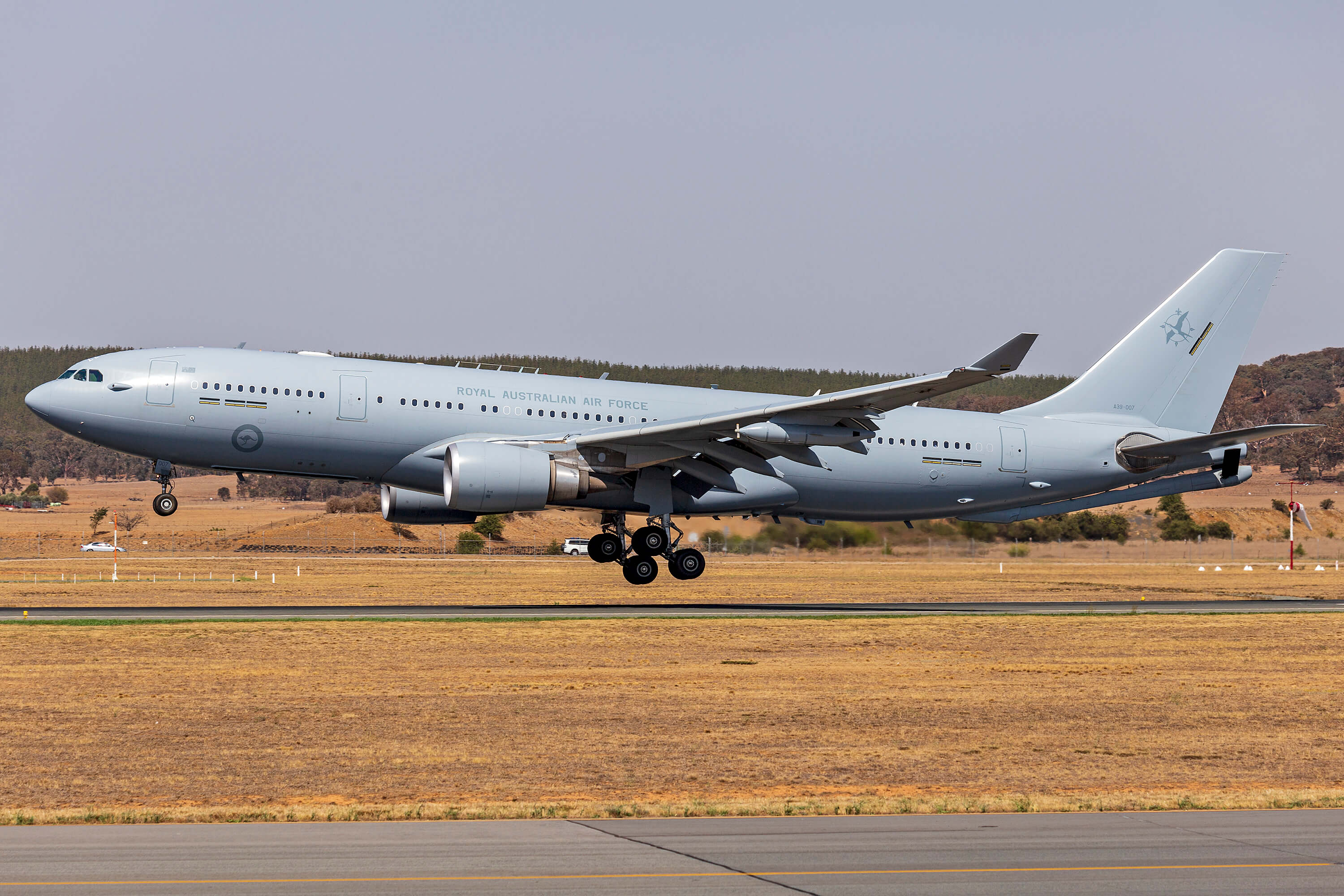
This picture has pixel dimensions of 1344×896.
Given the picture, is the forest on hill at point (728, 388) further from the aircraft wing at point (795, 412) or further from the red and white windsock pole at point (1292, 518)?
the aircraft wing at point (795, 412)

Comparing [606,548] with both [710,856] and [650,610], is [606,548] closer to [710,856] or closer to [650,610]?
[650,610]

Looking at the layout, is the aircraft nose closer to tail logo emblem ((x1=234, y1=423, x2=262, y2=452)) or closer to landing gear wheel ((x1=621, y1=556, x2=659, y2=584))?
tail logo emblem ((x1=234, y1=423, x2=262, y2=452))

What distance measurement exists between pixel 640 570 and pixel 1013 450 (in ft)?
37.7

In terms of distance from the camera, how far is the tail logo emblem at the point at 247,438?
112 ft

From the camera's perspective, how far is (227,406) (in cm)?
3409

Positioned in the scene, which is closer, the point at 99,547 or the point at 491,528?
the point at 99,547

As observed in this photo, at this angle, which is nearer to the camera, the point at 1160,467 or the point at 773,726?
the point at 773,726

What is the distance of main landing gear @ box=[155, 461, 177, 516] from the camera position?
35.3 meters

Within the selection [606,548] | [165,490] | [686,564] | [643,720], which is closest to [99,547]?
[165,490]

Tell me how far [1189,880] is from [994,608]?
2914 centimetres

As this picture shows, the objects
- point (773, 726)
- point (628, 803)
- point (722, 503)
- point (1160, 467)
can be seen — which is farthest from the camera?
point (1160, 467)

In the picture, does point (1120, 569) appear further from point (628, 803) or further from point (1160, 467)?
point (628, 803)

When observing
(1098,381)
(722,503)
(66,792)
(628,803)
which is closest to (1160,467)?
(1098,381)

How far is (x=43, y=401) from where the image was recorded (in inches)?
1358
